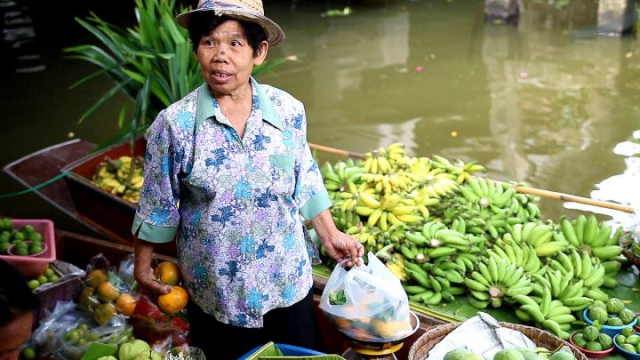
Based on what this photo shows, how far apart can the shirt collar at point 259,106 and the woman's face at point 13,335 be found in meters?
0.83

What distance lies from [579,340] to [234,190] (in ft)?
5.59

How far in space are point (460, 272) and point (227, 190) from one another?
166cm

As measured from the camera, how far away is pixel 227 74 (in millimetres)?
2203

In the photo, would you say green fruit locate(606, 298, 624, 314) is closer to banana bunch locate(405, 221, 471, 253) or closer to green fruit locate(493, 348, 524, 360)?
banana bunch locate(405, 221, 471, 253)

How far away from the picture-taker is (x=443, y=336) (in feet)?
9.29

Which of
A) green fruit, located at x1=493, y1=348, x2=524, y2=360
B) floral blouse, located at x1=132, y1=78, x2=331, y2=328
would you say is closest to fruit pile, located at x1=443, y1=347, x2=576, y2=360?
green fruit, located at x1=493, y1=348, x2=524, y2=360

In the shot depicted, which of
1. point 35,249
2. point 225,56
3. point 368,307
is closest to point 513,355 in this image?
point 368,307

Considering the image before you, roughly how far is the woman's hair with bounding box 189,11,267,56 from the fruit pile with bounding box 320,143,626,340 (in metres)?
1.63

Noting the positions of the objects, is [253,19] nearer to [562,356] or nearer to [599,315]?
[562,356]

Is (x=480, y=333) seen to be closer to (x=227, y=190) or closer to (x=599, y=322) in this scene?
(x=599, y=322)

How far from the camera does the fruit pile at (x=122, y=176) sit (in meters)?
4.71

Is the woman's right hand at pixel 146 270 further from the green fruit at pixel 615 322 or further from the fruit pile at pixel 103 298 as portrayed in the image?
the green fruit at pixel 615 322

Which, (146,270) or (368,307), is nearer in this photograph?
(146,270)

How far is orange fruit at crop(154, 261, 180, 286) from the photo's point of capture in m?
2.51
